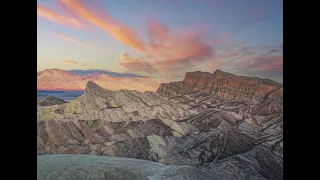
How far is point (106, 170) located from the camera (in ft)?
12.2

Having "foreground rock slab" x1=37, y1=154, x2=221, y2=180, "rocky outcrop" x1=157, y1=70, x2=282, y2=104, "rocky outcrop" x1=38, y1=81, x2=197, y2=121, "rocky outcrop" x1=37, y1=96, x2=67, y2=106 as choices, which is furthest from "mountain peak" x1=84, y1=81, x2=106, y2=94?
"foreground rock slab" x1=37, y1=154, x2=221, y2=180

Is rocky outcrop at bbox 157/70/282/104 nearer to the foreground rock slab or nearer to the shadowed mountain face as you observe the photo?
the shadowed mountain face

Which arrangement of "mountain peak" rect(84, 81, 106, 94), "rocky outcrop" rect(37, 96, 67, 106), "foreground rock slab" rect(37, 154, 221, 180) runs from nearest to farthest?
"foreground rock slab" rect(37, 154, 221, 180), "rocky outcrop" rect(37, 96, 67, 106), "mountain peak" rect(84, 81, 106, 94)

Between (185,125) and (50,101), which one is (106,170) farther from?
(50,101)

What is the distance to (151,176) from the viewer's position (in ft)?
11.8

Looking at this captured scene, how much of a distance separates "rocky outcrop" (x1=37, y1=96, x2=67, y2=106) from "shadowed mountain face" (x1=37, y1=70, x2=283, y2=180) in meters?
0.06

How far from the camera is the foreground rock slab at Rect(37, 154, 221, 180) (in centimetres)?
354

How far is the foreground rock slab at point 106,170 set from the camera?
3.54 m

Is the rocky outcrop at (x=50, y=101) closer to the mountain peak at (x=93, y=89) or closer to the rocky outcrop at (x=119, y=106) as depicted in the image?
the rocky outcrop at (x=119, y=106)

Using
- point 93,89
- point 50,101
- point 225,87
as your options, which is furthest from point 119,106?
point 225,87
